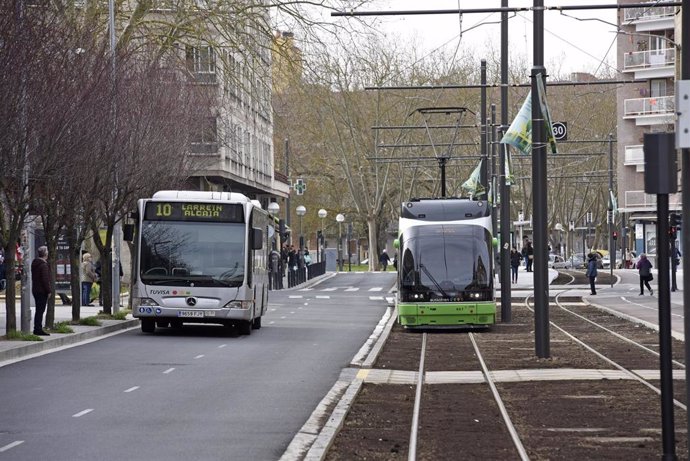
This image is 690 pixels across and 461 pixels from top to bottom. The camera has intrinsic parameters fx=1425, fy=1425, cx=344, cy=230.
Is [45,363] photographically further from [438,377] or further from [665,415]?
[665,415]

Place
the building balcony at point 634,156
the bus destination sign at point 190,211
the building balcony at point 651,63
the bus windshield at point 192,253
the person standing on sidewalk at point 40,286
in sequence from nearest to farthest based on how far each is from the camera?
the person standing on sidewalk at point 40,286
the bus windshield at point 192,253
the bus destination sign at point 190,211
the building balcony at point 651,63
the building balcony at point 634,156

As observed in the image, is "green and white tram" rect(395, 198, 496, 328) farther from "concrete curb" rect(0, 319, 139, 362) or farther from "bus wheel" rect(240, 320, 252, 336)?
"concrete curb" rect(0, 319, 139, 362)

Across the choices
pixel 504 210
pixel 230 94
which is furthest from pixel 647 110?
pixel 504 210

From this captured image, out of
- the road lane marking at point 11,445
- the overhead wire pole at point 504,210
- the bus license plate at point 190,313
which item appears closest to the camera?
the road lane marking at point 11,445

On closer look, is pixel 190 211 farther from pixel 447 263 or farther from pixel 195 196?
pixel 447 263

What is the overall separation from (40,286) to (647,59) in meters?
64.2

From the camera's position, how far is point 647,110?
86062 millimetres

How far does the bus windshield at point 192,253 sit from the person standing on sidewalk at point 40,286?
250 centimetres

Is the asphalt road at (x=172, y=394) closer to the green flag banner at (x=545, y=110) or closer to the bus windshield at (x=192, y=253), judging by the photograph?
the bus windshield at (x=192, y=253)

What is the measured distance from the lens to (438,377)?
66.7 feet

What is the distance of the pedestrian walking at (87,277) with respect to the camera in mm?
42250

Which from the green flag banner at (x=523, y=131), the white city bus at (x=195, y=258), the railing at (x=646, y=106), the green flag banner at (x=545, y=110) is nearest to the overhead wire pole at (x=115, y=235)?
the white city bus at (x=195, y=258)

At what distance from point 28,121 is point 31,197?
210cm

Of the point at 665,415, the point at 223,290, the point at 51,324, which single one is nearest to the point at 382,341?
the point at 223,290
